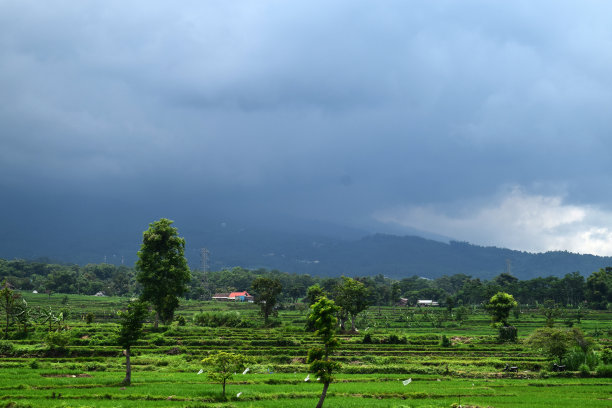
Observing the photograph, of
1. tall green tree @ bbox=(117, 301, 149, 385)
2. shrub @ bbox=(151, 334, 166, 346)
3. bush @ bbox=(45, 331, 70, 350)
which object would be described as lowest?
shrub @ bbox=(151, 334, 166, 346)

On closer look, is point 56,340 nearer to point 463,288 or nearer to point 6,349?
point 6,349

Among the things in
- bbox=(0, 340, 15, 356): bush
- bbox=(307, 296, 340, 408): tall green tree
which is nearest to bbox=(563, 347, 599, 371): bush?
bbox=(307, 296, 340, 408): tall green tree

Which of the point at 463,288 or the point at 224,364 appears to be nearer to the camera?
the point at 224,364

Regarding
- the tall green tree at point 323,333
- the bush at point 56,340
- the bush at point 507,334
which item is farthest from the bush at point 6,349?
the bush at point 507,334

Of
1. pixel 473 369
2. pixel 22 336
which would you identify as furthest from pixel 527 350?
pixel 22 336

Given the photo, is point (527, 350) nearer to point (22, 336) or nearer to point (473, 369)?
point (473, 369)

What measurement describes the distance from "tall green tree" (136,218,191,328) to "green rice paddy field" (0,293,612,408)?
15.4ft

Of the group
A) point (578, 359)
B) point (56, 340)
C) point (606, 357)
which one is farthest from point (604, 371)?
point (56, 340)

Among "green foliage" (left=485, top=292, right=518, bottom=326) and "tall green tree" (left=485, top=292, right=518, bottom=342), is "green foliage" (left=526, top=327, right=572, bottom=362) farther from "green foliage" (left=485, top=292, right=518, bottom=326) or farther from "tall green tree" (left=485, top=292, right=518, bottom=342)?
"green foliage" (left=485, top=292, right=518, bottom=326)

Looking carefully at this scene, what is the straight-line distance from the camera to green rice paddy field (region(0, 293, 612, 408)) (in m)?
28.9

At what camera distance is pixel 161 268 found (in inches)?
2562

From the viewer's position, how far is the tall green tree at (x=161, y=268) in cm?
6550

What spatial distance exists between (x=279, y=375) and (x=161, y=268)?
32228 millimetres

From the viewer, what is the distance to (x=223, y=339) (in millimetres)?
58719
